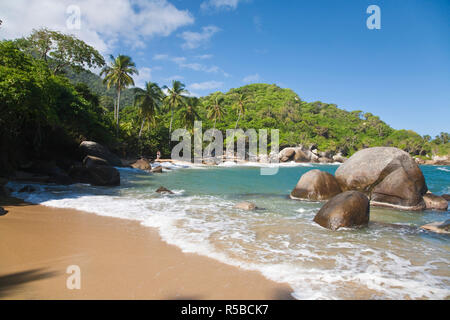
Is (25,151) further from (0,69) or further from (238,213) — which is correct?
(238,213)

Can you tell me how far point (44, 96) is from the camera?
12.1 meters

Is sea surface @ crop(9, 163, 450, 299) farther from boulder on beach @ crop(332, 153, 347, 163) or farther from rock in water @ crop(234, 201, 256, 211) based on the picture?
boulder on beach @ crop(332, 153, 347, 163)

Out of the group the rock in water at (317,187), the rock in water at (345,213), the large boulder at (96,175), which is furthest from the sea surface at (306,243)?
the large boulder at (96,175)

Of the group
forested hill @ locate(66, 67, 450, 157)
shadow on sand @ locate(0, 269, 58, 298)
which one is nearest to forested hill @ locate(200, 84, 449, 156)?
forested hill @ locate(66, 67, 450, 157)

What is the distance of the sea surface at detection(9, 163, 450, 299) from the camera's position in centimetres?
404

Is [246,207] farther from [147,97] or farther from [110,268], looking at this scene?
[147,97]

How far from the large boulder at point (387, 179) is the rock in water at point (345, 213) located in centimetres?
→ 441

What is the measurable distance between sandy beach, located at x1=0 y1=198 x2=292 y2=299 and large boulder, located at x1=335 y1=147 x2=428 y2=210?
9772mm

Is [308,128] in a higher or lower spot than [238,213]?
higher

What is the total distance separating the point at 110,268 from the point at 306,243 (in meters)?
4.26

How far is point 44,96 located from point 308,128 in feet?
262

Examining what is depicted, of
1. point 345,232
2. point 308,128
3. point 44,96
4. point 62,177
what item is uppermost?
point 308,128

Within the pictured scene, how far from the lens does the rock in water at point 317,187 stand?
11930 millimetres
